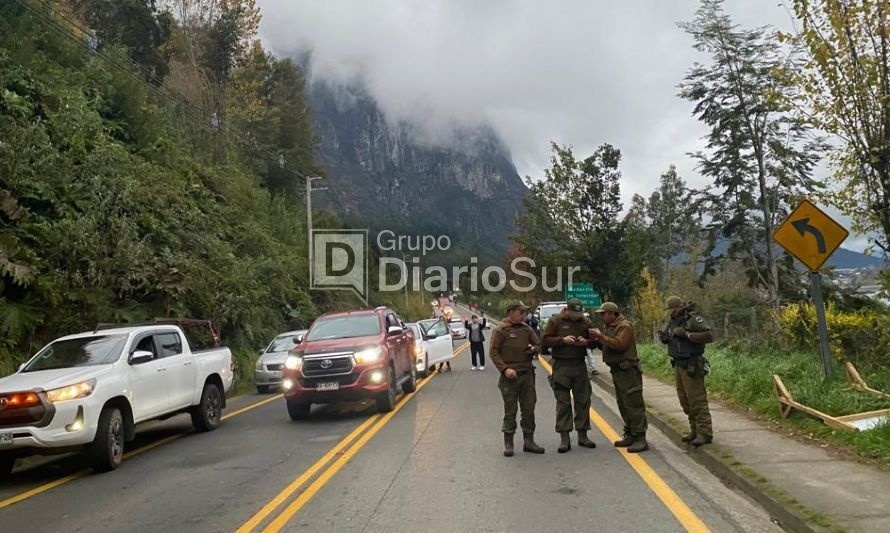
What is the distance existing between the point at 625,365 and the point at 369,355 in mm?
5568

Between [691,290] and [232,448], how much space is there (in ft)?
173

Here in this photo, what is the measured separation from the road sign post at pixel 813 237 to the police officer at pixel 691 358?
2.05m

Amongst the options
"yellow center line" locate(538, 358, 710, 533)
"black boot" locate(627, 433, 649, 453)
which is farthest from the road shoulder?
"yellow center line" locate(538, 358, 710, 533)

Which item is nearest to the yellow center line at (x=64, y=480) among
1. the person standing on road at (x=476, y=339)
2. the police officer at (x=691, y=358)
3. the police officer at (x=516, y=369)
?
the police officer at (x=516, y=369)

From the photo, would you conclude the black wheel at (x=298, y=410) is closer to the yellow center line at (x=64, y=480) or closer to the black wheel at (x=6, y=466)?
the yellow center line at (x=64, y=480)

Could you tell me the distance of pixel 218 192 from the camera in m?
30.1

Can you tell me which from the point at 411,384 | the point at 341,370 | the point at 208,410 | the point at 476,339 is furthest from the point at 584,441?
the point at 476,339

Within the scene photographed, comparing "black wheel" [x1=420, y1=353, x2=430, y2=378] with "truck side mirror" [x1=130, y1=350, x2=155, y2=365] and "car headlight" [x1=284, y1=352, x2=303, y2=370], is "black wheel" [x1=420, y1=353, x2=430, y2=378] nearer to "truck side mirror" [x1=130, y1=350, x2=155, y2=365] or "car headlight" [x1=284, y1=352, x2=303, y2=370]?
"car headlight" [x1=284, y1=352, x2=303, y2=370]

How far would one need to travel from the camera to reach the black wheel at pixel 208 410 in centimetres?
1218

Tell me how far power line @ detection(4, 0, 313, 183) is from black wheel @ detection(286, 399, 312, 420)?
50.4ft

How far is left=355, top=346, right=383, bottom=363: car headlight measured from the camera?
12.9m

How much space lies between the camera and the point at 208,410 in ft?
40.9

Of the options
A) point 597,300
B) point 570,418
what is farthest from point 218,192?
point 570,418

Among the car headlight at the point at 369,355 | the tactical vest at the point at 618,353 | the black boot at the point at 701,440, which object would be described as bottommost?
the black boot at the point at 701,440
